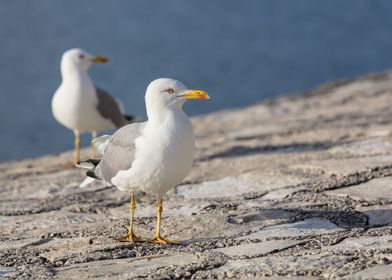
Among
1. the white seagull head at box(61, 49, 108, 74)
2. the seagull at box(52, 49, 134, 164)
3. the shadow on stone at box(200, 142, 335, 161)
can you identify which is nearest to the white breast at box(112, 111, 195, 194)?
the shadow on stone at box(200, 142, 335, 161)

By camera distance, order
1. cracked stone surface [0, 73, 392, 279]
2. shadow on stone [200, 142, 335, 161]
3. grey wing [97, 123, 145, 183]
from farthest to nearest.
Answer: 1. shadow on stone [200, 142, 335, 161]
2. grey wing [97, 123, 145, 183]
3. cracked stone surface [0, 73, 392, 279]

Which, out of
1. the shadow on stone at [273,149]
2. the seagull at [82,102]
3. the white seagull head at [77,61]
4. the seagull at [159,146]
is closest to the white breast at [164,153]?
the seagull at [159,146]

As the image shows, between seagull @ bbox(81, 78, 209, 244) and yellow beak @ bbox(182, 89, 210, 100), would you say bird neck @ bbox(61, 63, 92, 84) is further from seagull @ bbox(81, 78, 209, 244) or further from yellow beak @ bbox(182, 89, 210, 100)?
yellow beak @ bbox(182, 89, 210, 100)

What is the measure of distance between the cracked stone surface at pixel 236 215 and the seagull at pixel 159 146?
229 mm

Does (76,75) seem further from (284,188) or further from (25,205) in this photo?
(284,188)

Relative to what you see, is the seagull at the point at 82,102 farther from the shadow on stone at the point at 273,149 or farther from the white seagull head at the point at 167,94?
the white seagull head at the point at 167,94

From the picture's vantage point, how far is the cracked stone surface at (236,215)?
2.68 meters

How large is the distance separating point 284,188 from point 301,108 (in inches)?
128

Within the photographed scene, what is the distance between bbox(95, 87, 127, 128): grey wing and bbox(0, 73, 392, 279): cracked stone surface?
0.43 meters

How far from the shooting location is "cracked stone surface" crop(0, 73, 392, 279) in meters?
2.68

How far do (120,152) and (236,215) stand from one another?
0.55 meters

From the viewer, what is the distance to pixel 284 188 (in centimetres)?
382

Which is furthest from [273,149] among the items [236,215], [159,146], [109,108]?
[159,146]

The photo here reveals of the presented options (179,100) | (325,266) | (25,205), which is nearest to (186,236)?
(179,100)
